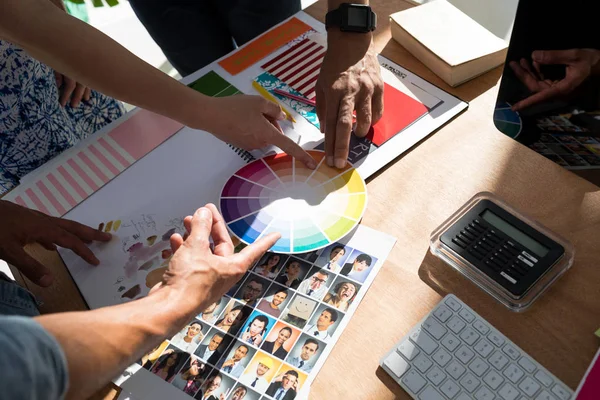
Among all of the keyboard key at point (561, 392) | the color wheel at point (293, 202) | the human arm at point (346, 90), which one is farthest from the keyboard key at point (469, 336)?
the human arm at point (346, 90)

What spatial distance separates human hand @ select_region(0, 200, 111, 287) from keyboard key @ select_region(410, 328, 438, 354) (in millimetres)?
504

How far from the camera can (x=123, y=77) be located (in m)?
0.76

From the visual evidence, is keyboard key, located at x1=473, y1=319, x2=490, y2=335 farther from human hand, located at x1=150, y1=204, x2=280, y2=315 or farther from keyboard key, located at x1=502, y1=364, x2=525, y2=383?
human hand, located at x1=150, y1=204, x2=280, y2=315

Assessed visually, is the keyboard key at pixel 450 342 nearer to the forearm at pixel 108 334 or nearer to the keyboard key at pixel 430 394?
the keyboard key at pixel 430 394

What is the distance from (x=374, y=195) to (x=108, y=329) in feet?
1.51

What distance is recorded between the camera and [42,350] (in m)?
0.41

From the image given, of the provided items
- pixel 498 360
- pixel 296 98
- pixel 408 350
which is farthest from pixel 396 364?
pixel 296 98

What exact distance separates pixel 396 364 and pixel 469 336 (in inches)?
4.1

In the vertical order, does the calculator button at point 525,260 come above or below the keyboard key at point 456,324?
above

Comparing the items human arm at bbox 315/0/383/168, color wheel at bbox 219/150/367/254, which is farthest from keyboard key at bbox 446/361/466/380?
human arm at bbox 315/0/383/168

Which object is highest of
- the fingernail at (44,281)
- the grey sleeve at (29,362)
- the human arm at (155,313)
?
the grey sleeve at (29,362)

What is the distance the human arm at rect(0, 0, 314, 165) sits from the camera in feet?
2.38

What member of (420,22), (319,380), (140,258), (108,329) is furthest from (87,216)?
(420,22)

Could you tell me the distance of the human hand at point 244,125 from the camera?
0.80m
